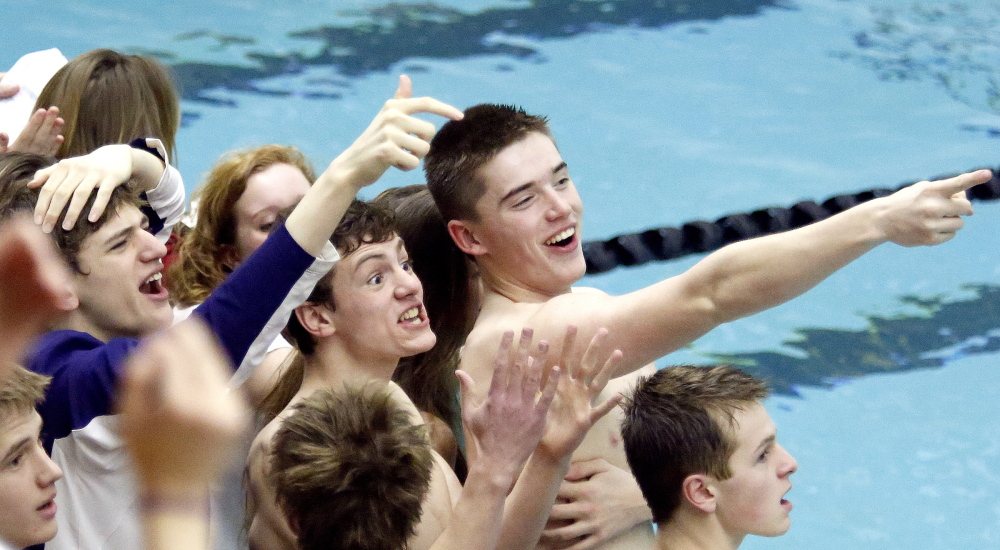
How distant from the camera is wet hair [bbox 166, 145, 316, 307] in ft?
9.71

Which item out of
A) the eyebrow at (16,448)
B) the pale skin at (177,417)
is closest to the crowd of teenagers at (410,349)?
the eyebrow at (16,448)

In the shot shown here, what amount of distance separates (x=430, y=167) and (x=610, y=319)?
0.74 metres

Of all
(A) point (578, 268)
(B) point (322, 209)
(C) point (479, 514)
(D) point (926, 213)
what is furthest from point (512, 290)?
(D) point (926, 213)

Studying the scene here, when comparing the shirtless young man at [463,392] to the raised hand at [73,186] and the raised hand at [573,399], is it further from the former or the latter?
the raised hand at [73,186]

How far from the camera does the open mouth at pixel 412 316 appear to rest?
2.48 m

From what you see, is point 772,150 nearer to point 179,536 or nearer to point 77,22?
point 77,22

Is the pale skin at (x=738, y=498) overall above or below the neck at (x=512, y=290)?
below

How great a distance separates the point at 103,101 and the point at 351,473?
63.4 inches

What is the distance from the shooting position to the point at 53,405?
79.4 inches

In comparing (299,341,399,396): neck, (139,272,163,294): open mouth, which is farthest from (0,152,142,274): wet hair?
(299,341,399,396): neck

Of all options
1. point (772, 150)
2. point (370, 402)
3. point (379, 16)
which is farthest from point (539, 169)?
point (379, 16)

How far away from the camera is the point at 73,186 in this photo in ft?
7.28

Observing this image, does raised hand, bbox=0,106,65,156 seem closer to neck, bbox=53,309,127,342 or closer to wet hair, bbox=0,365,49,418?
neck, bbox=53,309,127,342

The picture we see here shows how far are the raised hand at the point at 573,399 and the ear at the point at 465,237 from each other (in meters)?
0.58
